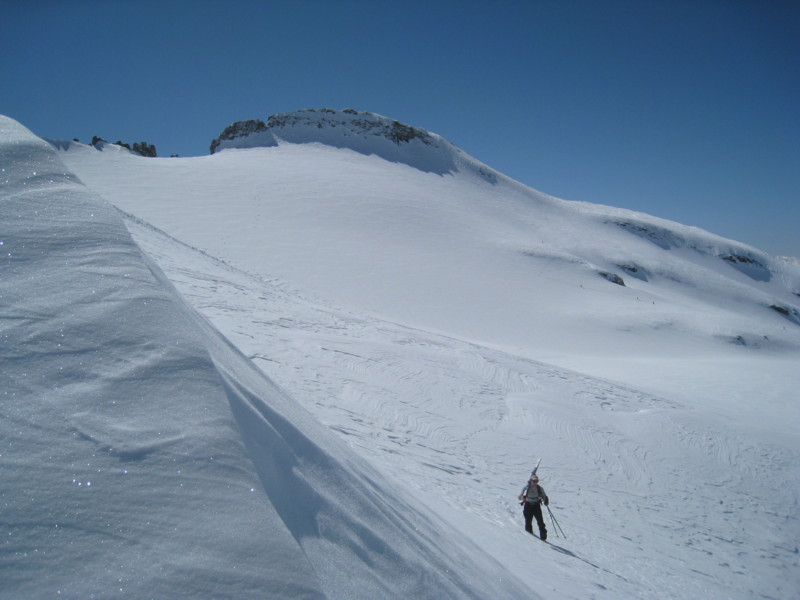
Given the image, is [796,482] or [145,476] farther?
[796,482]

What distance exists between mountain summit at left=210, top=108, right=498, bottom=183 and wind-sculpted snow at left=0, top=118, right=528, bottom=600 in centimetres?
4564

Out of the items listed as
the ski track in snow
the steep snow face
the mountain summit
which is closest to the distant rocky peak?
the mountain summit

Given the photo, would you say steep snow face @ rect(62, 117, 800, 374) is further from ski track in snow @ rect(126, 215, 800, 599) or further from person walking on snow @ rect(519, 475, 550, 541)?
person walking on snow @ rect(519, 475, 550, 541)

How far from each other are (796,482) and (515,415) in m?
6.47

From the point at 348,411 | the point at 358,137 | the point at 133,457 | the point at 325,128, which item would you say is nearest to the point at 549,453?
the point at 348,411

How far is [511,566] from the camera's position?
4.61 m

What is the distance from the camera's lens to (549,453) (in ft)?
29.7

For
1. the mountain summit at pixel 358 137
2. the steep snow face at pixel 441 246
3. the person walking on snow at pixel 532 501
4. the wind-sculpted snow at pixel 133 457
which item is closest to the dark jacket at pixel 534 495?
the person walking on snow at pixel 532 501

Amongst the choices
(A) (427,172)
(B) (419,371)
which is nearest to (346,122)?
(A) (427,172)

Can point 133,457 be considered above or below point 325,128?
below

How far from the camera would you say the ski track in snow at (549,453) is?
6.08 metres

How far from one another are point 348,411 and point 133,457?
21.2 feet

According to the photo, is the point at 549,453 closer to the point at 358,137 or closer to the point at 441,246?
the point at 441,246

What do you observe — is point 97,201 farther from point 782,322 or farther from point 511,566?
point 782,322
